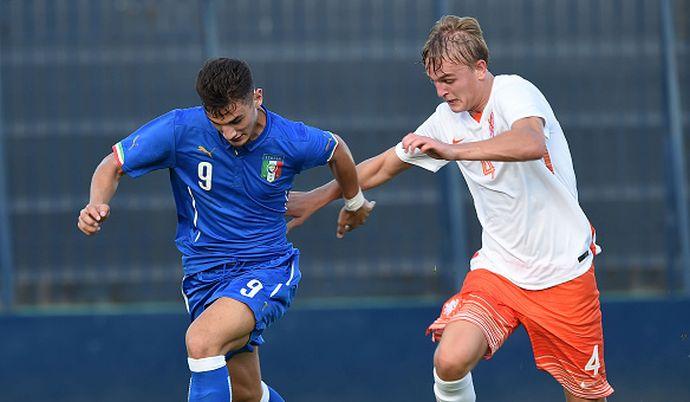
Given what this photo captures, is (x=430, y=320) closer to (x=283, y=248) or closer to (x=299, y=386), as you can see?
(x=299, y=386)

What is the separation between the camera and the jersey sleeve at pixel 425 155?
5820 mm

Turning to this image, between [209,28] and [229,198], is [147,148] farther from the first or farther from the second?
[209,28]

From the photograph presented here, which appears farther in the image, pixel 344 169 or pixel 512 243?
pixel 344 169

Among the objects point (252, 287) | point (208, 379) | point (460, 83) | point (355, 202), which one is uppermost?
point (460, 83)

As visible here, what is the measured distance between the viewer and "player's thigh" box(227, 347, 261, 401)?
602 centimetres

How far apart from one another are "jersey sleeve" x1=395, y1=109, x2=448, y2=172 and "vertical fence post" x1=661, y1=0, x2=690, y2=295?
2395 millimetres

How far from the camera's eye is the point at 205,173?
18.6 ft

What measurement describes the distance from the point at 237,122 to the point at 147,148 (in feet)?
1.45

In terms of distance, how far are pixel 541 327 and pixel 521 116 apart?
0.98 m

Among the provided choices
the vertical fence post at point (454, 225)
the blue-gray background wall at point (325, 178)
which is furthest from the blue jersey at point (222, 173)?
the vertical fence post at point (454, 225)

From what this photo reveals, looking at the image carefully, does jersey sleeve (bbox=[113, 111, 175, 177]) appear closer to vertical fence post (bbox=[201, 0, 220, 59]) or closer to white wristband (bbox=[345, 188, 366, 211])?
white wristband (bbox=[345, 188, 366, 211])

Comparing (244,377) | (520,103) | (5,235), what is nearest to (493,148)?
(520,103)

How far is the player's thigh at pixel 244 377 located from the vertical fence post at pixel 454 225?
2.00 meters

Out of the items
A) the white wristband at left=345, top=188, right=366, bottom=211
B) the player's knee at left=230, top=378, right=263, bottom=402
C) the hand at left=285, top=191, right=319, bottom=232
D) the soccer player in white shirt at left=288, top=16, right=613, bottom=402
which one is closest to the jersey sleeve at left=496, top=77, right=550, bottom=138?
the soccer player in white shirt at left=288, top=16, right=613, bottom=402
